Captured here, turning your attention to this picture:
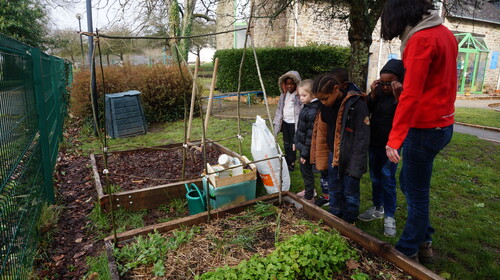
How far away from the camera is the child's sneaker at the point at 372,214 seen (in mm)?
3219

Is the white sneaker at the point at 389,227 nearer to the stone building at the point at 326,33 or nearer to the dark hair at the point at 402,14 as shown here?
the dark hair at the point at 402,14

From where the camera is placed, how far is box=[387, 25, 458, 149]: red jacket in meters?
1.91

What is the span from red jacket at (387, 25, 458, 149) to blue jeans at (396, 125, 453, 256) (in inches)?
3.0

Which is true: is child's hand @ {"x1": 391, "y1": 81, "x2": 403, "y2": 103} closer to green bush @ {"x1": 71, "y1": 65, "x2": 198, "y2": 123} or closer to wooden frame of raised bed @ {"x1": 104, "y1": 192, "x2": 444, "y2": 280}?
wooden frame of raised bed @ {"x1": 104, "y1": 192, "x2": 444, "y2": 280}

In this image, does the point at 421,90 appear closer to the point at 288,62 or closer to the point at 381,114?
the point at 381,114

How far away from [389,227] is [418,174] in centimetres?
102

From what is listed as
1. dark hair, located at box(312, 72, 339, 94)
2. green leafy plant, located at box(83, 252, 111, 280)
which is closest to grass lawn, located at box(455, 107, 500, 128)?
dark hair, located at box(312, 72, 339, 94)

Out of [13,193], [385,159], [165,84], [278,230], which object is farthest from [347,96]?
[165,84]

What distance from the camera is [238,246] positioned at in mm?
2490

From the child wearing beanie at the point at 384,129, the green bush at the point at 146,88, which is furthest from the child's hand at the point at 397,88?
the green bush at the point at 146,88

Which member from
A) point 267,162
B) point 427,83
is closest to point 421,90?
point 427,83

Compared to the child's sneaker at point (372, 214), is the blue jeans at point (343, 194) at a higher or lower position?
higher

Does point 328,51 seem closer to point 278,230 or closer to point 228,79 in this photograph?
point 228,79

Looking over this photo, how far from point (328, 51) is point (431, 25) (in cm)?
1089
